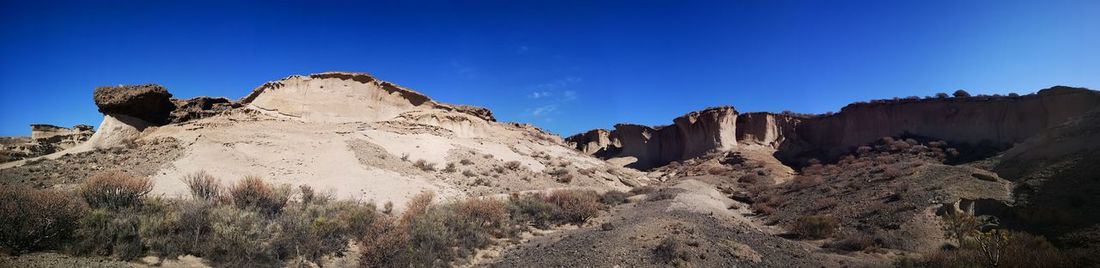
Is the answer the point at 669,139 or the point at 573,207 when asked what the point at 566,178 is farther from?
the point at 669,139

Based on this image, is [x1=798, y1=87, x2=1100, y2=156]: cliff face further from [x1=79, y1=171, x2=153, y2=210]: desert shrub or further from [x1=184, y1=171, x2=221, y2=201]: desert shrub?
[x1=79, y1=171, x2=153, y2=210]: desert shrub

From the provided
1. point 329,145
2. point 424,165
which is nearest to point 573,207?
point 424,165

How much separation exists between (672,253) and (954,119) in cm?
3081

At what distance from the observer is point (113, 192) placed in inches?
360

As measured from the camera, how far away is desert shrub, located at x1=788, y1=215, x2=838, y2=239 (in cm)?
1173

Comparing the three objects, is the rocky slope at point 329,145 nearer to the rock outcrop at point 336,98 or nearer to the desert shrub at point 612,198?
the rock outcrop at point 336,98

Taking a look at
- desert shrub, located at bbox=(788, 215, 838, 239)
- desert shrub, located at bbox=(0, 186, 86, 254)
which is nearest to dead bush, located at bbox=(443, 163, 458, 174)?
desert shrub, located at bbox=(0, 186, 86, 254)

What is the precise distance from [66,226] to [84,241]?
0.57m

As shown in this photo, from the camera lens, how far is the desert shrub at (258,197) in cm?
1059

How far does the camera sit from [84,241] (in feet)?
21.4

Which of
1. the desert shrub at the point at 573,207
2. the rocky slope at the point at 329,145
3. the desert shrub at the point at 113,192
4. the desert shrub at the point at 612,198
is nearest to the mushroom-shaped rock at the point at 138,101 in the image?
the rocky slope at the point at 329,145

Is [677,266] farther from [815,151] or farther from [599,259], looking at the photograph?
[815,151]

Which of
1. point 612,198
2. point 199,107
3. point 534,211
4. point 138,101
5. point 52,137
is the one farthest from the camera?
point 52,137

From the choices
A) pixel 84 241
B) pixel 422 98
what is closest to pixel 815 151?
pixel 422 98
